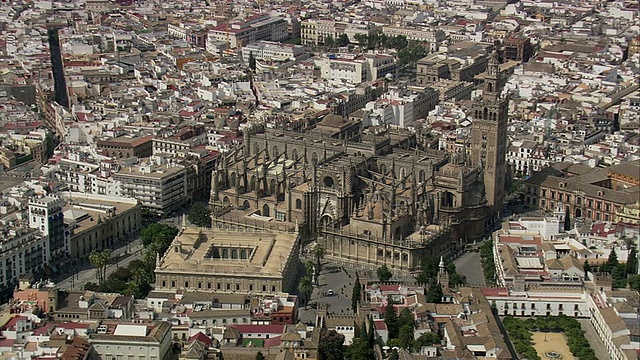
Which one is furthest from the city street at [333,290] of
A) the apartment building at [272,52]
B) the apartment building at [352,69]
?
the apartment building at [272,52]

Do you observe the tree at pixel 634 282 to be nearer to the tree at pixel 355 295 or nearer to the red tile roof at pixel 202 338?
the tree at pixel 355 295

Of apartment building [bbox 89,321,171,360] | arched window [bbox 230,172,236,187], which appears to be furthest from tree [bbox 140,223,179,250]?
apartment building [bbox 89,321,171,360]

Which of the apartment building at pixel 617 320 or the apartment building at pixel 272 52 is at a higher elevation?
the apartment building at pixel 272 52

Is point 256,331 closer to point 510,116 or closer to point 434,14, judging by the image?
point 510,116

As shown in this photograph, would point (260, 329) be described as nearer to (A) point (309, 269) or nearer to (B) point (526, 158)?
(A) point (309, 269)

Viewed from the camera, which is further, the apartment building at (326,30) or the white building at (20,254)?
the apartment building at (326,30)

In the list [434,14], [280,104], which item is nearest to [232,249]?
[280,104]
